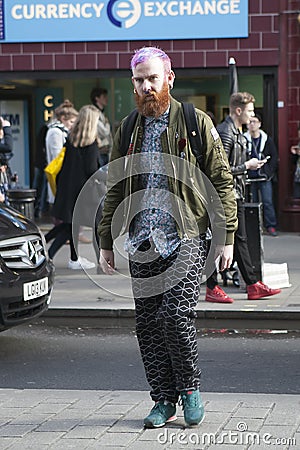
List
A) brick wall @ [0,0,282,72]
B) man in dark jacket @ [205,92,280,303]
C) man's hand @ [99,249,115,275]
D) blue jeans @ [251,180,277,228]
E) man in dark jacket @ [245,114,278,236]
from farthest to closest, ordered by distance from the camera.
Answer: brick wall @ [0,0,282,72] → blue jeans @ [251,180,277,228] → man in dark jacket @ [245,114,278,236] → man in dark jacket @ [205,92,280,303] → man's hand @ [99,249,115,275]

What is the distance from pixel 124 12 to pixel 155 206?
10.8 m

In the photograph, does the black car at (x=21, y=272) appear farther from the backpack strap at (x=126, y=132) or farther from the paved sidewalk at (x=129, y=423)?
the backpack strap at (x=126, y=132)

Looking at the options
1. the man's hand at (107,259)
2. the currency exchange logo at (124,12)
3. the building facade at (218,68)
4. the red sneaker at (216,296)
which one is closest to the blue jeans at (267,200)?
the building facade at (218,68)

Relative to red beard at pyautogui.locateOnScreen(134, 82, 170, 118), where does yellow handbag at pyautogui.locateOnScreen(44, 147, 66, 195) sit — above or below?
below

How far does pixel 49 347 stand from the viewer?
A: 8.11 metres

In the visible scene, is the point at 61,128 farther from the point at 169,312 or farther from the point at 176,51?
the point at 169,312

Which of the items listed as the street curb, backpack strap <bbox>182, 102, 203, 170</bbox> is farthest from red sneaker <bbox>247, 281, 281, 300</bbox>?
backpack strap <bbox>182, 102, 203, 170</bbox>

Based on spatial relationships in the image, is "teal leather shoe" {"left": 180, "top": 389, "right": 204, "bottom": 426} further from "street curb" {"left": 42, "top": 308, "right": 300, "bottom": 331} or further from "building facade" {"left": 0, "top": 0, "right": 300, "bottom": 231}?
"building facade" {"left": 0, "top": 0, "right": 300, "bottom": 231}

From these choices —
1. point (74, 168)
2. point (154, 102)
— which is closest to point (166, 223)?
point (154, 102)

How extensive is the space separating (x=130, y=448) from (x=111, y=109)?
12.4m

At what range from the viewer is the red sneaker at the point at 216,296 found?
9.56 metres

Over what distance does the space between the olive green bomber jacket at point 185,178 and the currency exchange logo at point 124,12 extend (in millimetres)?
10519

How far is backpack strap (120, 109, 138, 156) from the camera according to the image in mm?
5270

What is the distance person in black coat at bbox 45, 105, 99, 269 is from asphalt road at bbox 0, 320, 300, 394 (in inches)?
105
